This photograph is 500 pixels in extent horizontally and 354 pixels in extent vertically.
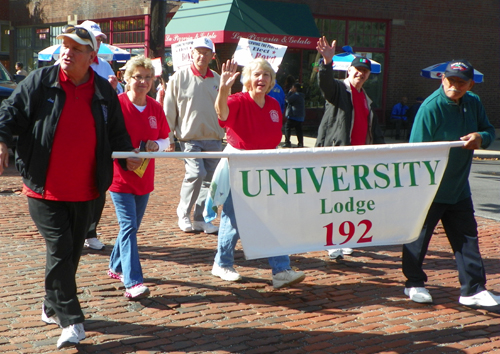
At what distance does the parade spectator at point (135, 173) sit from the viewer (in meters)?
4.75

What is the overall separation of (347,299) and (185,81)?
329 cm

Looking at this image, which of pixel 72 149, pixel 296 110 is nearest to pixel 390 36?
pixel 296 110

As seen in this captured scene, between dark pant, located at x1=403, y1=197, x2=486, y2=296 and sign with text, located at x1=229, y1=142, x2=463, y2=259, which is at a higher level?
sign with text, located at x1=229, y1=142, x2=463, y2=259

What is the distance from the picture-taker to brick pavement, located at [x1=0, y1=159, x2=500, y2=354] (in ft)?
13.3

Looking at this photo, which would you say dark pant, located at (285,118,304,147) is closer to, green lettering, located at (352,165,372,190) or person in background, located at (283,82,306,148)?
person in background, located at (283,82,306,148)

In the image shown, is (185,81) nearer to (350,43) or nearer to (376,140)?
(376,140)

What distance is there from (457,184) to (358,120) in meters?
1.36

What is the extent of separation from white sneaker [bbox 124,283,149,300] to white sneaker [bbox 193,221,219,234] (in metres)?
2.41

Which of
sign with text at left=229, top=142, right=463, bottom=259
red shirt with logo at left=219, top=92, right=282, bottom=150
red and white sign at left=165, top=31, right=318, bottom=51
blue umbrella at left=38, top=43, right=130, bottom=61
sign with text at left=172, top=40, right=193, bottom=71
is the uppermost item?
red and white sign at left=165, top=31, right=318, bottom=51

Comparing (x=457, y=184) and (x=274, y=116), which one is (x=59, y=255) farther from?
A: (x=457, y=184)

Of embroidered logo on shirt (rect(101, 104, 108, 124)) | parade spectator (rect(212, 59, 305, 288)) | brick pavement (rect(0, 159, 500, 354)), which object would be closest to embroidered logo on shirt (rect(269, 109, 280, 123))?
parade spectator (rect(212, 59, 305, 288))

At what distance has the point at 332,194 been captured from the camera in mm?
4461

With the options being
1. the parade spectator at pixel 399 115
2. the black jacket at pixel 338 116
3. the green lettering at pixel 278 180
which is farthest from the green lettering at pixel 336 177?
the parade spectator at pixel 399 115

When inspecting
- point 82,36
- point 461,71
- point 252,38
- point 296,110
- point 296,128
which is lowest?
point 296,128
